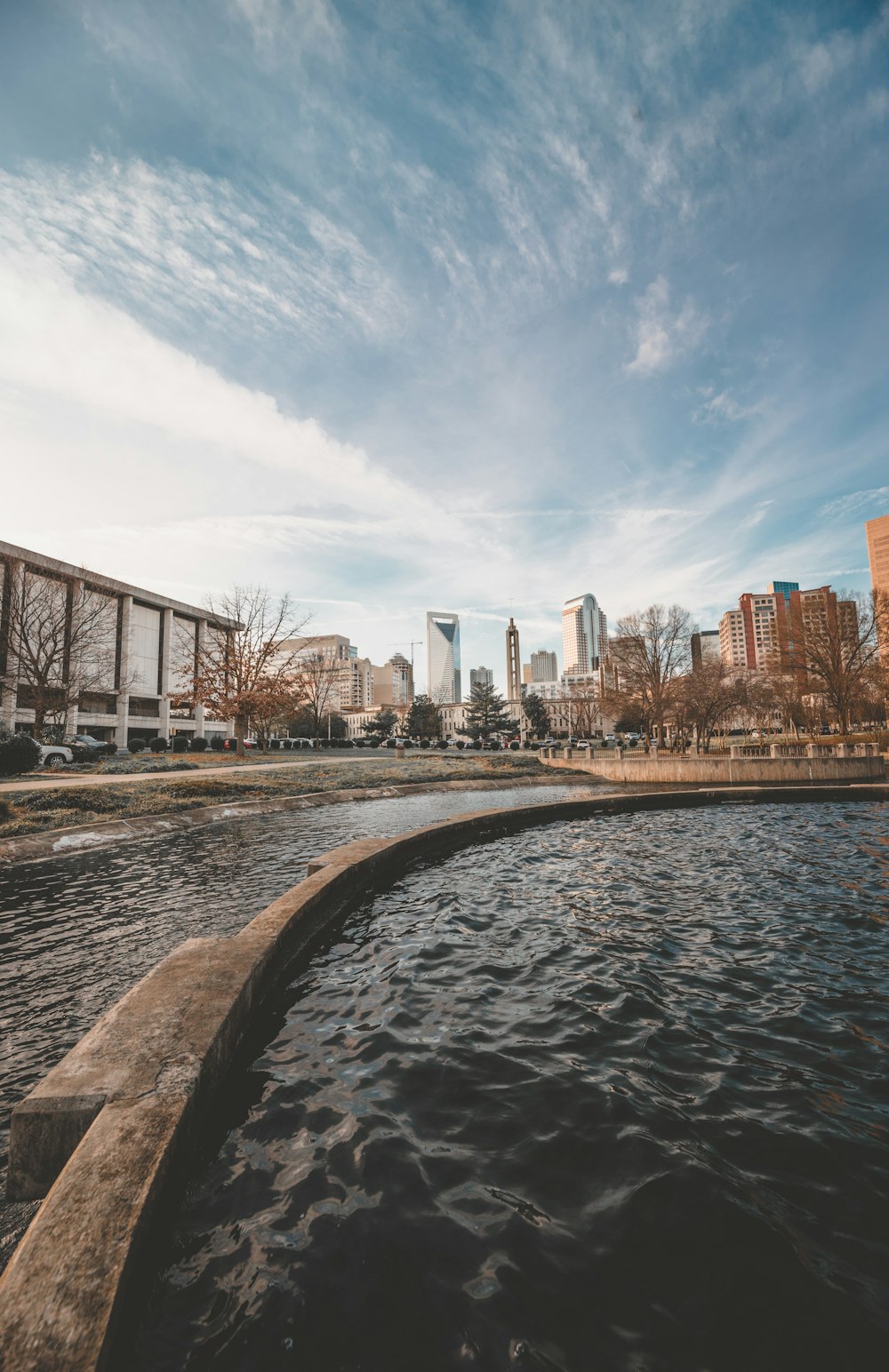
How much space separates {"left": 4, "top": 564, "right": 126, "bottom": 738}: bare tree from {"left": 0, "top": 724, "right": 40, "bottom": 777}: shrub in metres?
10.3

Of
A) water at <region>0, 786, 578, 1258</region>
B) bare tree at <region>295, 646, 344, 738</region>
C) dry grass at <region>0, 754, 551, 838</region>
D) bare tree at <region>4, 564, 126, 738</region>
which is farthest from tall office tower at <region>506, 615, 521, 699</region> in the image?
water at <region>0, 786, 578, 1258</region>

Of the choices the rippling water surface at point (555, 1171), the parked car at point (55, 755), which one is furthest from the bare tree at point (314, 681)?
the rippling water surface at point (555, 1171)

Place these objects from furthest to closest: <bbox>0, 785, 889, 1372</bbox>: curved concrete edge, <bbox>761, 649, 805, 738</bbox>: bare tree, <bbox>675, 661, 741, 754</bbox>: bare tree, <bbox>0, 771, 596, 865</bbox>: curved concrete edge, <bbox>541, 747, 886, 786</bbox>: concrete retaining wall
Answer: <bbox>761, 649, 805, 738</bbox>: bare tree < <bbox>675, 661, 741, 754</bbox>: bare tree < <bbox>541, 747, 886, 786</bbox>: concrete retaining wall < <bbox>0, 771, 596, 865</bbox>: curved concrete edge < <bbox>0, 785, 889, 1372</bbox>: curved concrete edge

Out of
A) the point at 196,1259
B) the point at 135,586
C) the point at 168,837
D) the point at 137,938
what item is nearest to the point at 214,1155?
the point at 196,1259

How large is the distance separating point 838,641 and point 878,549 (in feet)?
163

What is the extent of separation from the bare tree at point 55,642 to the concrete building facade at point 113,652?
17 centimetres

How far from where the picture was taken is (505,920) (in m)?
7.12

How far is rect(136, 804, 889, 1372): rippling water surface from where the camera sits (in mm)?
2170

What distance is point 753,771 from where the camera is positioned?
28.1 meters

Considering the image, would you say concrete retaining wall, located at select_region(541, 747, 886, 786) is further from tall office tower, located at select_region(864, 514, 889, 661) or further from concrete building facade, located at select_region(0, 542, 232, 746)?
tall office tower, located at select_region(864, 514, 889, 661)

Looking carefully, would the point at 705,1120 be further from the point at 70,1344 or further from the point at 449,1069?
the point at 70,1344

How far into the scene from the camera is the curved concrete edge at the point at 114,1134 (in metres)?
1.77

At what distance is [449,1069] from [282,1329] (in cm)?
183

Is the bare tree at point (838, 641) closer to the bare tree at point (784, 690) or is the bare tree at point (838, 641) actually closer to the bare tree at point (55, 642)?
the bare tree at point (784, 690)
